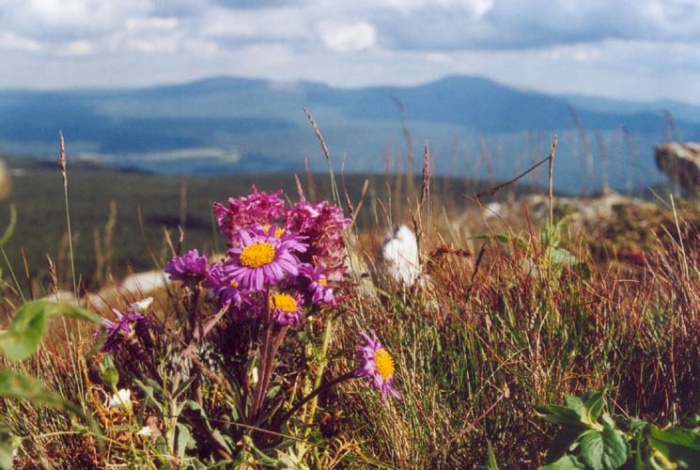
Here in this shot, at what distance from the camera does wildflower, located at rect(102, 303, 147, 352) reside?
5.48 ft

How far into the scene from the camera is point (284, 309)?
5.61ft

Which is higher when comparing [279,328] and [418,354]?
[279,328]

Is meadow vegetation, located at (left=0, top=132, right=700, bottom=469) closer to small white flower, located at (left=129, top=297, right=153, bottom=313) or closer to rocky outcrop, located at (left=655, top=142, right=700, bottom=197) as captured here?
small white flower, located at (left=129, top=297, right=153, bottom=313)

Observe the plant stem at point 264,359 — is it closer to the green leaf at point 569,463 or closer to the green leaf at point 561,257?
the green leaf at point 569,463

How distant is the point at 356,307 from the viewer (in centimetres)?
220

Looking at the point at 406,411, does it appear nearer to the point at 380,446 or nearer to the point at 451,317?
the point at 380,446

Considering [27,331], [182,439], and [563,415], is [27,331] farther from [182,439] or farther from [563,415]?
[563,415]

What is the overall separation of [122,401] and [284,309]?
48 centimetres

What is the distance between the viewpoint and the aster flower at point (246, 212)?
6.02 ft

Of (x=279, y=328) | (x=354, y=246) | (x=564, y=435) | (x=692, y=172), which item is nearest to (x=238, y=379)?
(x=279, y=328)

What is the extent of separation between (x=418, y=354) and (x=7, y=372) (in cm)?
126

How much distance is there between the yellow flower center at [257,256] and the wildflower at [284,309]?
0.60ft

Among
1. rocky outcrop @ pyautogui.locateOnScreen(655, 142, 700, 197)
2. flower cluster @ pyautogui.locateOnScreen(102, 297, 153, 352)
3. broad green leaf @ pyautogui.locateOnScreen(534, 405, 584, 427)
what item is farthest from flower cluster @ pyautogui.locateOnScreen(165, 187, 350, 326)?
rocky outcrop @ pyautogui.locateOnScreen(655, 142, 700, 197)

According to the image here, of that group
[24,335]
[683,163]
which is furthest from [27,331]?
[683,163]
